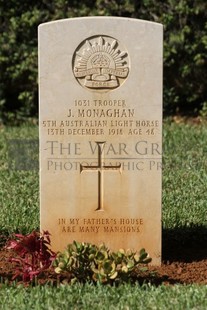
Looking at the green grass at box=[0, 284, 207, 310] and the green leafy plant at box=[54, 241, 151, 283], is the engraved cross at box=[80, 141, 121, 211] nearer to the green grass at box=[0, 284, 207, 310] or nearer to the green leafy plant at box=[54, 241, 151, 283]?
the green leafy plant at box=[54, 241, 151, 283]

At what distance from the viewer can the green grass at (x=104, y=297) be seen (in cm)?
496

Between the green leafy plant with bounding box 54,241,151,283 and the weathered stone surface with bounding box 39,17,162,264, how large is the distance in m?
0.44

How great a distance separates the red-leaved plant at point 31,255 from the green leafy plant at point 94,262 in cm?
8

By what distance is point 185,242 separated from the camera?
679cm

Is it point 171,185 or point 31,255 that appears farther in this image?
point 171,185

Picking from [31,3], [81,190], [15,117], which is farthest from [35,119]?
[81,190]

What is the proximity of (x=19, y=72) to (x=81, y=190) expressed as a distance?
6.77m

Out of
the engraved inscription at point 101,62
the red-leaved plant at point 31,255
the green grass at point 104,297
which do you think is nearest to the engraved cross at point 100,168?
the engraved inscription at point 101,62

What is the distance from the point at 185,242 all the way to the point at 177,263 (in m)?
0.54

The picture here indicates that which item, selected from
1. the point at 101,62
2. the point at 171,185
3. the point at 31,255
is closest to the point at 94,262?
the point at 31,255

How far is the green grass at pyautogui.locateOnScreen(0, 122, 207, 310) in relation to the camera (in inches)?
198

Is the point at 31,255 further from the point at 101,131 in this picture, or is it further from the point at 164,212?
the point at 164,212

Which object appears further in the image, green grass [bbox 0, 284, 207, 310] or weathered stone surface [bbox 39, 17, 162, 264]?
weathered stone surface [bbox 39, 17, 162, 264]

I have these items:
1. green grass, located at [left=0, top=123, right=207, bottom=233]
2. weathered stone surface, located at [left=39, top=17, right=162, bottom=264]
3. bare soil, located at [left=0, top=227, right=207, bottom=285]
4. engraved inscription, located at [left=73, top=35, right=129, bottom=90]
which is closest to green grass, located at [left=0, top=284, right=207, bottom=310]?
bare soil, located at [left=0, top=227, right=207, bottom=285]
